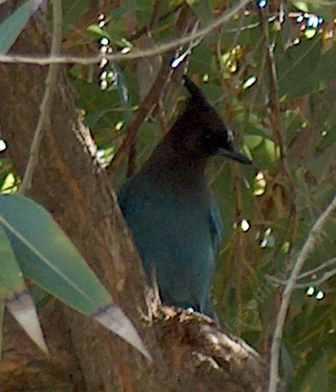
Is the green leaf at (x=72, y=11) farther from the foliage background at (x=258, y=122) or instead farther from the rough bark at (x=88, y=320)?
the rough bark at (x=88, y=320)

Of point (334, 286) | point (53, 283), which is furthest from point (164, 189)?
point (53, 283)

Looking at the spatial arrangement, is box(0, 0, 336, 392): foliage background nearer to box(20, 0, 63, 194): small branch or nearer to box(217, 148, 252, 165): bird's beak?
box(217, 148, 252, 165): bird's beak

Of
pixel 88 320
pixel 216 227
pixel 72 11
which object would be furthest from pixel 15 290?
pixel 216 227

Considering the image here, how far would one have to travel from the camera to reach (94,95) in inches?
119

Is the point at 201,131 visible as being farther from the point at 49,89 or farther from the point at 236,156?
the point at 49,89

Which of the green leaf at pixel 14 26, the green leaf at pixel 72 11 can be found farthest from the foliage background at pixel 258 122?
the green leaf at pixel 14 26

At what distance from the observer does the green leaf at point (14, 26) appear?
1.52 meters

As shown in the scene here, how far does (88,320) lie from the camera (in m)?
2.11

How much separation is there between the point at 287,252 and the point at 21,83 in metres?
0.92

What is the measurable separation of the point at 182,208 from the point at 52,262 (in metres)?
1.83

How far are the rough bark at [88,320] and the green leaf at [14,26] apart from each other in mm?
548

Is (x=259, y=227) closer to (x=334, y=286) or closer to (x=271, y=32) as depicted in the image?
(x=334, y=286)

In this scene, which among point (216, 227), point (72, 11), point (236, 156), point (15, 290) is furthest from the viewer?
point (216, 227)

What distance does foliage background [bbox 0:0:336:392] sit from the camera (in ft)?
9.30
